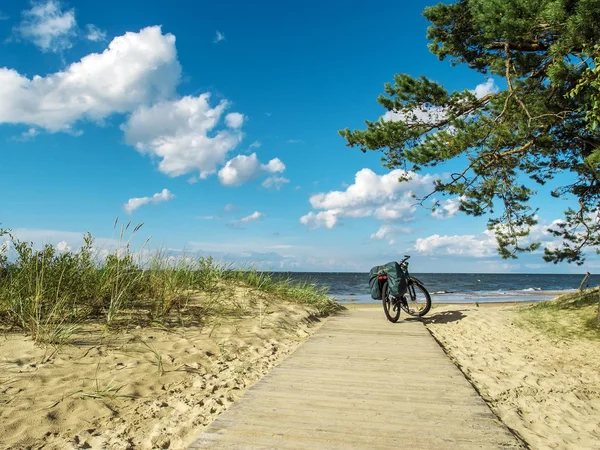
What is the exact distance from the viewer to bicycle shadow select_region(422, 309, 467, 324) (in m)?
9.32

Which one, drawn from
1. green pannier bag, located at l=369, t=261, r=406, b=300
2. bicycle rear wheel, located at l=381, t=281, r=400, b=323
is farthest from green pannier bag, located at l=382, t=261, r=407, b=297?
bicycle rear wheel, located at l=381, t=281, r=400, b=323

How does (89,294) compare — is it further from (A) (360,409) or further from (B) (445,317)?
(B) (445,317)

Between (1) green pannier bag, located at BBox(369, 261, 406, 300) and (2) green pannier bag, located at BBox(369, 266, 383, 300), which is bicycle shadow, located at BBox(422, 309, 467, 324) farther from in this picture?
(1) green pannier bag, located at BBox(369, 261, 406, 300)

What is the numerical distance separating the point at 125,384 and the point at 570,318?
9.18m

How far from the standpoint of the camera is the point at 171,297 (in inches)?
287

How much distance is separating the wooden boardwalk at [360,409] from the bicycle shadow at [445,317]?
3.50 m

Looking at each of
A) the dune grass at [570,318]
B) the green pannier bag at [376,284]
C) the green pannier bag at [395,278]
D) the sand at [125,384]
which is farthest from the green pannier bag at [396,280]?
the dune grass at [570,318]

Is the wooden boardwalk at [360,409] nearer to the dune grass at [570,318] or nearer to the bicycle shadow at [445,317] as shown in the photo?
the bicycle shadow at [445,317]

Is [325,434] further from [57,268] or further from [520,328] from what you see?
[520,328]

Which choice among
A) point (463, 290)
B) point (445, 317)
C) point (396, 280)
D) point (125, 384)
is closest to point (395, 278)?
point (396, 280)

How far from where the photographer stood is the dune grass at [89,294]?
18.1 ft

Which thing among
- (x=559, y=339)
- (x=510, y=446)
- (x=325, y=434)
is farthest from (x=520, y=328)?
(x=325, y=434)

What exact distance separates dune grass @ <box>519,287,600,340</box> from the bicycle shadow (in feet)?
4.75

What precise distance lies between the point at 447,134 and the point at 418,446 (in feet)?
22.4
